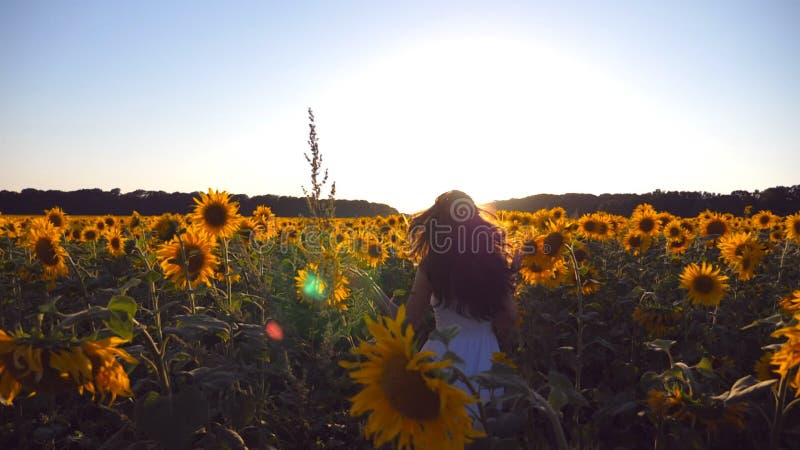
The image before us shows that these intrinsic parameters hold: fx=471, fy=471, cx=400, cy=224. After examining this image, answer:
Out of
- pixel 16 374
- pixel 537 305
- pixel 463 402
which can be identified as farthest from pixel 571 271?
pixel 16 374

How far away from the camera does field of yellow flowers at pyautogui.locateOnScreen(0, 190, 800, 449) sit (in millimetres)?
1362

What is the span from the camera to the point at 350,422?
3184 millimetres

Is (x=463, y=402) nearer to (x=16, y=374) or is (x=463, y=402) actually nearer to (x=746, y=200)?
(x=16, y=374)

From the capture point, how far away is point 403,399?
1338 millimetres

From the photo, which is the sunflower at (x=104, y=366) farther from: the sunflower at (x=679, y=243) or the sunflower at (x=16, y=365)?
the sunflower at (x=679, y=243)

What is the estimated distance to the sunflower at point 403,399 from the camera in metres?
1.25

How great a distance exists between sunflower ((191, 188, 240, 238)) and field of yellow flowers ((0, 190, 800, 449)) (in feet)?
0.05

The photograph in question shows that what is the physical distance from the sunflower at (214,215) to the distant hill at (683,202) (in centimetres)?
1180

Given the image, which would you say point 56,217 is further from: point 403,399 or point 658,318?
point 658,318

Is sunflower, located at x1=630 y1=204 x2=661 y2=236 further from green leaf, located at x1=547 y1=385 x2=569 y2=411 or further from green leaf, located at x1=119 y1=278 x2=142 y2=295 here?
green leaf, located at x1=119 y1=278 x2=142 y2=295

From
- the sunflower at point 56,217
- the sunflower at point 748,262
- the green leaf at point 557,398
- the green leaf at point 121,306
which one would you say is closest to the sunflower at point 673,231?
the sunflower at point 748,262

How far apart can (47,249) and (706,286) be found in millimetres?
6273

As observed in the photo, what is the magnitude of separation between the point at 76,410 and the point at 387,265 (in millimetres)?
5465

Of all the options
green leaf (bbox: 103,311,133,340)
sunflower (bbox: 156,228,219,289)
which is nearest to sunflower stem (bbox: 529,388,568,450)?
green leaf (bbox: 103,311,133,340)
